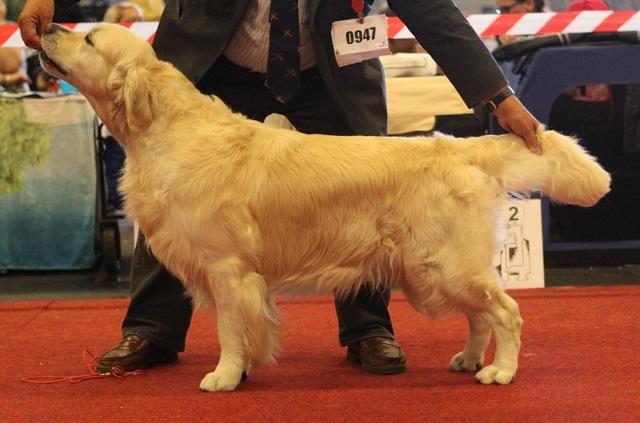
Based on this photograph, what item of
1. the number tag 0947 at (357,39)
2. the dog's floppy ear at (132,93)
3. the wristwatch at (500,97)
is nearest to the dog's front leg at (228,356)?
the dog's floppy ear at (132,93)

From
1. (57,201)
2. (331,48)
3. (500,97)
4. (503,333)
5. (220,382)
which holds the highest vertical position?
(331,48)

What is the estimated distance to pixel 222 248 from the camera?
284 cm

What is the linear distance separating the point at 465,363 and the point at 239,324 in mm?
764

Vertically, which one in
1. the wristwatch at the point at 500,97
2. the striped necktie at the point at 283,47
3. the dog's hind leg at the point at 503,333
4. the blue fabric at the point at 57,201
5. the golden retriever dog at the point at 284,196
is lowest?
the blue fabric at the point at 57,201

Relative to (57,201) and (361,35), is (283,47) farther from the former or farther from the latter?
(57,201)

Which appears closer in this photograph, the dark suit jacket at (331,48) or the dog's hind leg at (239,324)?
the dog's hind leg at (239,324)

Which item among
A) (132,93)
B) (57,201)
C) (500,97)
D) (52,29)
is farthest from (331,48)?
(57,201)

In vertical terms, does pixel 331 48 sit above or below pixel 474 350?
above

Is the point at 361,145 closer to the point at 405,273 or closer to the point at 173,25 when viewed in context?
→ the point at 405,273

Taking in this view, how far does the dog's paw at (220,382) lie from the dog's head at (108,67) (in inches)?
30.3

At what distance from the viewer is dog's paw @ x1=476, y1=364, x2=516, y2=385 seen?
2945 mm

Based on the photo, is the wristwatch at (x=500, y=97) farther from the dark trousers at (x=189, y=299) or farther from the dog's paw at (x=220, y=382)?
the dog's paw at (x=220, y=382)

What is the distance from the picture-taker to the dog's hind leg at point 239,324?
2863mm

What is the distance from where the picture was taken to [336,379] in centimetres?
309
